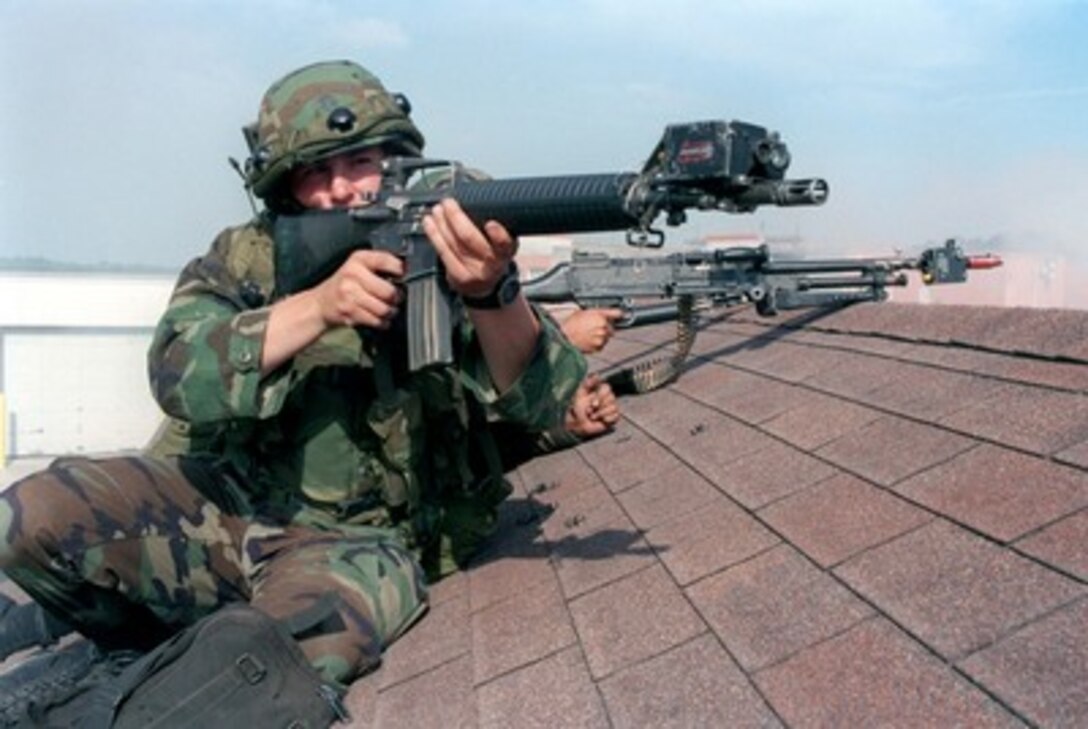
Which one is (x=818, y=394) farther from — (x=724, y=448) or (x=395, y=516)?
(x=395, y=516)

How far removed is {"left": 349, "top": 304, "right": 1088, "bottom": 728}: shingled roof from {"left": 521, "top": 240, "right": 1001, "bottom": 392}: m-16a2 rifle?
4.73 feet

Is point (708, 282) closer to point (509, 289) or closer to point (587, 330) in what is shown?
point (587, 330)

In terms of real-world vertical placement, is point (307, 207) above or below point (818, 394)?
above

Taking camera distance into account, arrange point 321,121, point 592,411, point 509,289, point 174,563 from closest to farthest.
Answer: point 509,289 → point 174,563 → point 321,121 → point 592,411

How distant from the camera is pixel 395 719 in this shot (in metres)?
2.19

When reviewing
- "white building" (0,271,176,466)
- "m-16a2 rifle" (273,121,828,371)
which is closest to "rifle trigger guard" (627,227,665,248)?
"m-16a2 rifle" (273,121,828,371)

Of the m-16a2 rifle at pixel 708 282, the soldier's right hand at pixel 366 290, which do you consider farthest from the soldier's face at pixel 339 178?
the m-16a2 rifle at pixel 708 282

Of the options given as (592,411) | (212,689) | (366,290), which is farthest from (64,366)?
(212,689)

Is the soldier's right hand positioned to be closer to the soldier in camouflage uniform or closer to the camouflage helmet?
the soldier in camouflage uniform

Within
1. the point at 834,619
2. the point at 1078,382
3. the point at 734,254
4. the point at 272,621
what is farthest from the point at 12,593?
the point at 734,254

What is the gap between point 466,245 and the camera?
250 centimetres

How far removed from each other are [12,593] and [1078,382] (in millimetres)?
3219

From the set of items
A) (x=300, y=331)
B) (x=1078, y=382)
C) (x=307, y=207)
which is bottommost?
(x=1078, y=382)

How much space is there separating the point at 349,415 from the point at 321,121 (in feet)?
2.53
